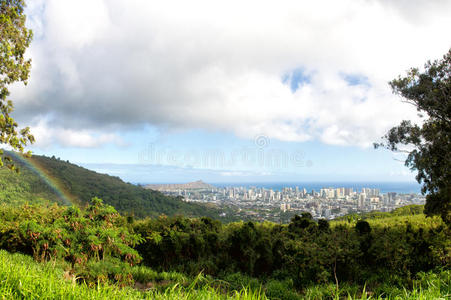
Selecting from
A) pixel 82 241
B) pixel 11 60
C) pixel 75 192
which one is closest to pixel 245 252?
pixel 82 241

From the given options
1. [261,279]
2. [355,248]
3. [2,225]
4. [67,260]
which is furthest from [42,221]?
[355,248]

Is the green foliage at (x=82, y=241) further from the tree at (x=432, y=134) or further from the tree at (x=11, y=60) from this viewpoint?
the tree at (x=432, y=134)

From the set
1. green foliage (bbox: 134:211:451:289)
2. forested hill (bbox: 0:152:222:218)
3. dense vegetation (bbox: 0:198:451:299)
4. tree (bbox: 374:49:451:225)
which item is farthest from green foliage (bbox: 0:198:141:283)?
forested hill (bbox: 0:152:222:218)

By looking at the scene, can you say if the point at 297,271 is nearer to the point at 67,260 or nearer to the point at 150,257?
the point at 150,257

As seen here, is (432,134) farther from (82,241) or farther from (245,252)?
(82,241)

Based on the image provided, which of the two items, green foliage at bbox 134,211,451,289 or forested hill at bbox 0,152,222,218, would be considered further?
forested hill at bbox 0,152,222,218

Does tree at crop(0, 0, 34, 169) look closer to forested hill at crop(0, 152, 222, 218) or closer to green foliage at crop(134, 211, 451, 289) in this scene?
green foliage at crop(134, 211, 451, 289)

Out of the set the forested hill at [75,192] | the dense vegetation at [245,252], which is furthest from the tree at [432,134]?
the forested hill at [75,192]
